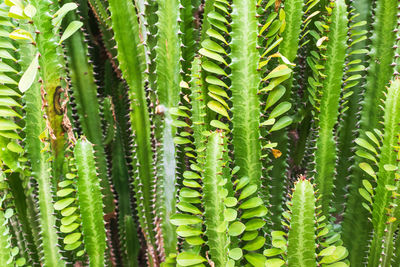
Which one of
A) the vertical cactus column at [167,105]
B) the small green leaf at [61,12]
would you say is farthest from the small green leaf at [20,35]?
the vertical cactus column at [167,105]

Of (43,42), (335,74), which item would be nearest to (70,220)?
(43,42)

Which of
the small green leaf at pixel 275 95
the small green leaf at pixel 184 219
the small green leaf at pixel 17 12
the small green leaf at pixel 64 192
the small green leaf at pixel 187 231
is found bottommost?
the small green leaf at pixel 187 231

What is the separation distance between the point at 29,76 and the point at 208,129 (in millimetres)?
579

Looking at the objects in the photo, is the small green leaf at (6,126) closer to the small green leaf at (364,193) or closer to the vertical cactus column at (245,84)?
the vertical cactus column at (245,84)

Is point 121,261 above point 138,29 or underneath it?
underneath

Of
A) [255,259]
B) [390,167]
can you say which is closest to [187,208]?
[255,259]

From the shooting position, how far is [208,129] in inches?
44.1

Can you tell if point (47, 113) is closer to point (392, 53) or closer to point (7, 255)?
point (7, 255)

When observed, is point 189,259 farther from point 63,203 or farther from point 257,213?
point 63,203

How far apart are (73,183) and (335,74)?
3.11 feet

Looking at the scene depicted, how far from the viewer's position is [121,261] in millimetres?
1486

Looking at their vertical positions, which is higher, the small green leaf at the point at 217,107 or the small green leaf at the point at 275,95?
the small green leaf at the point at 275,95

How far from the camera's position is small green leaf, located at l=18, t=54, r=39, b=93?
1005 millimetres

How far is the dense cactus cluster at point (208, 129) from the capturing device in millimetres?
1020
